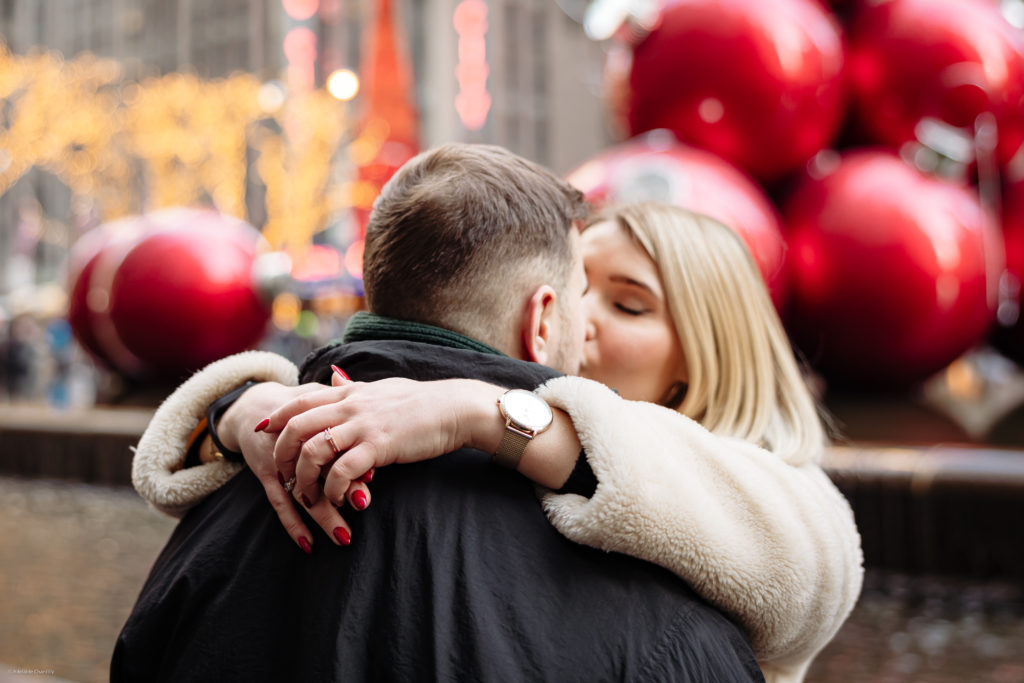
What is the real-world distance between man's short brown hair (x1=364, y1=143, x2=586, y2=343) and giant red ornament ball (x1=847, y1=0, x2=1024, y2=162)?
14.2 ft

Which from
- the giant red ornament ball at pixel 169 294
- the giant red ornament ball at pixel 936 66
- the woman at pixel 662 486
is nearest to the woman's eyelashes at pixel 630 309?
the woman at pixel 662 486

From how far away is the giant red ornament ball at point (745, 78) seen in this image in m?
4.60

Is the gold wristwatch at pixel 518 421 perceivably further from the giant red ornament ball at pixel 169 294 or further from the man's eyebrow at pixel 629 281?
the giant red ornament ball at pixel 169 294

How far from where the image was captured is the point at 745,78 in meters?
4.61

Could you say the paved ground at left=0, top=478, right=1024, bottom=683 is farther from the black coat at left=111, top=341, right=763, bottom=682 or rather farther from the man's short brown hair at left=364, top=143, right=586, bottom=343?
the man's short brown hair at left=364, top=143, right=586, bottom=343

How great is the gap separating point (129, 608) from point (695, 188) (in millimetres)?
3177

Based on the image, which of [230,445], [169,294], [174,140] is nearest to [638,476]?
[230,445]

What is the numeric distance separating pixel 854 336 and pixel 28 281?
131ft

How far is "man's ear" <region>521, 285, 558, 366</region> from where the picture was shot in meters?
1.27

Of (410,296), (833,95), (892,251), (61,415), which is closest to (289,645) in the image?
(410,296)

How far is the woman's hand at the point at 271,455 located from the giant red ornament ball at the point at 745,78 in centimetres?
375

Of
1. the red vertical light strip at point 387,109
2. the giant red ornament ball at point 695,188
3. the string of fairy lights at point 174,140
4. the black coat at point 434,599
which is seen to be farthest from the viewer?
the string of fairy lights at point 174,140

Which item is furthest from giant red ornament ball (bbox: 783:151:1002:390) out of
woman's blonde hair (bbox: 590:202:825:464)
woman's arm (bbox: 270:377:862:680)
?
woman's arm (bbox: 270:377:862:680)

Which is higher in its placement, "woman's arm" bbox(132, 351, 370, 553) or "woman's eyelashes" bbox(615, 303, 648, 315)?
"woman's eyelashes" bbox(615, 303, 648, 315)
